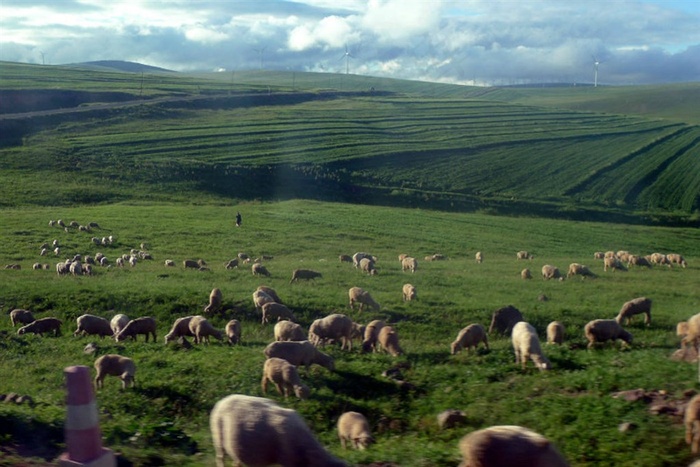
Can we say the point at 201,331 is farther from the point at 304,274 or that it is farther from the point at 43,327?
the point at 304,274

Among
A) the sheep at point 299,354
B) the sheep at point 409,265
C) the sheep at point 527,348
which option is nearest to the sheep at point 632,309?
the sheep at point 527,348

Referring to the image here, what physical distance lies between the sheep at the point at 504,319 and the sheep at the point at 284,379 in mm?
7827

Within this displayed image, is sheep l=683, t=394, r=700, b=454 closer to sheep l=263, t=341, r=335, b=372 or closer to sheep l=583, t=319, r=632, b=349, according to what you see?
sheep l=263, t=341, r=335, b=372

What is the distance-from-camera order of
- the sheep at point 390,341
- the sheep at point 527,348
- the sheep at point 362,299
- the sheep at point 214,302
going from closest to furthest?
the sheep at point 527,348, the sheep at point 390,341, the sheep at point 214,302, the sheep at point 362,299

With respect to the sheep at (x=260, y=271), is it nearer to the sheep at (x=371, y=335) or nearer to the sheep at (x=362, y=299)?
the sheep at (x=362, y=299)

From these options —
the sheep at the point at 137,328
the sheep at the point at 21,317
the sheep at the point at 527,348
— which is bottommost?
the sheep at the point at 21,317

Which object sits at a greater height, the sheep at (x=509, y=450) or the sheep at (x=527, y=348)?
the sheep at (x=509, y=450)

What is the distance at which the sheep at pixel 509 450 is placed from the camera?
7.02 m

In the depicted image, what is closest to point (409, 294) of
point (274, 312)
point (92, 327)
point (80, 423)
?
point (274, 312)

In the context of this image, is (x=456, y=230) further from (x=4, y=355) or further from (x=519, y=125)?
(x=519, y=125)

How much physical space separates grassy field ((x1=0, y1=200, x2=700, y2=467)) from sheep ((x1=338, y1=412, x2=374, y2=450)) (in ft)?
0.81

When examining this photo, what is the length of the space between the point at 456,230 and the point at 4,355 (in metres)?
31.6

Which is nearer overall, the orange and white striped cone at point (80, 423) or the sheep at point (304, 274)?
the orange and white striped cone at point (80, 423)

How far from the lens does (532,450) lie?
7.03 m
